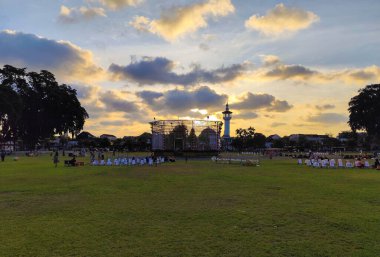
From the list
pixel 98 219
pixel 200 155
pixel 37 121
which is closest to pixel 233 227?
pixel 98 219

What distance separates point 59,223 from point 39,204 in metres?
3.83

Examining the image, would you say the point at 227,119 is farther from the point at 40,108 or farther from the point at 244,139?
the point at 40,108

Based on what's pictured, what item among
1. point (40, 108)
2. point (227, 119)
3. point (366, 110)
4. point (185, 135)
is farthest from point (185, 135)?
point (227, 119)

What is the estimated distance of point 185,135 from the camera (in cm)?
6303

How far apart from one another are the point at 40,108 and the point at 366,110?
82.3 meters

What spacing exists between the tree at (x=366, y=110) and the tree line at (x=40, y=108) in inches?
2837

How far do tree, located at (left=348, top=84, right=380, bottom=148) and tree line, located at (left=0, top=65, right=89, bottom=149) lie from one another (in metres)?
72.1

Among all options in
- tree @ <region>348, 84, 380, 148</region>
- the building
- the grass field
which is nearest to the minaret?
the building

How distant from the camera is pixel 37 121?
8731 centimetres

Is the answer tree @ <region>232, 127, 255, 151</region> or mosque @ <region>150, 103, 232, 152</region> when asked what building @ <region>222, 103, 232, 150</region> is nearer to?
tree @ <region>232, 127, 255, 151</region>

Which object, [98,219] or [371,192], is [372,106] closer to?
[371,192]

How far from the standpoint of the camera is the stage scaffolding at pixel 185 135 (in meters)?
62.9

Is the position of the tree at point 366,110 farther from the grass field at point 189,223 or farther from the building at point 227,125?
the grass field at point 189,223

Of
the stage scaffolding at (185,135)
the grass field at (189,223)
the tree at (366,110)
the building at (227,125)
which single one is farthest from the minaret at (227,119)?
the grass field at (189,223)
